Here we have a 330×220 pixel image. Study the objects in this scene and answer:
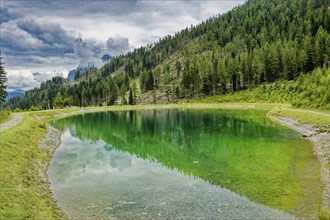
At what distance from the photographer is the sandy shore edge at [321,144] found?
26216 mm

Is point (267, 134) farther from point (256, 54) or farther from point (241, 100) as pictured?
point (256, 54)

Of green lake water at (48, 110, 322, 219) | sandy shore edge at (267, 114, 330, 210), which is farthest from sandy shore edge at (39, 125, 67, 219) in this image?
sandy shore edge at (267, 114, 330, 210)

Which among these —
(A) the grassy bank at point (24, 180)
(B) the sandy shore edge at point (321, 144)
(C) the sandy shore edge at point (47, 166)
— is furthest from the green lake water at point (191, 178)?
(A) the grassy bank at point (24, 180)

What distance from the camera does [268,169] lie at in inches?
1358

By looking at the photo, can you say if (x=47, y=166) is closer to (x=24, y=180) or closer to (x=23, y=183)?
(x=24, y=180)

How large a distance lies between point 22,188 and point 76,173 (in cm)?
1110

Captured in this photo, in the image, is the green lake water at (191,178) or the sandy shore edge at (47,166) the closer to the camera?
the green lake water at (191,178)

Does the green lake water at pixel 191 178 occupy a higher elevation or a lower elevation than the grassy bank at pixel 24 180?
lower

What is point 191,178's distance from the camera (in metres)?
32.4

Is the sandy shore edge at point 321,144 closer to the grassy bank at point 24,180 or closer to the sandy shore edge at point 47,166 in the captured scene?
the grassy bank at point 24,180

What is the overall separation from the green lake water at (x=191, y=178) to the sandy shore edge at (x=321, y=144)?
0.74 meters

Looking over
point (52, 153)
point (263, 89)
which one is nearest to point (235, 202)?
point (52, 153)

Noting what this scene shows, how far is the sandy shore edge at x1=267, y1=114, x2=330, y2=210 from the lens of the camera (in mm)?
26216

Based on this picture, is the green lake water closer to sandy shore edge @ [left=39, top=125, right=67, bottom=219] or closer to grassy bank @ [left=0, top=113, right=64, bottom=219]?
sandy shore edge @ [left=39, top=125, right=67, bottom=219]
